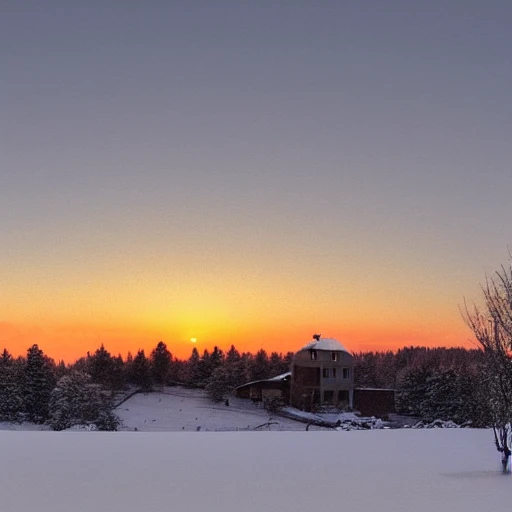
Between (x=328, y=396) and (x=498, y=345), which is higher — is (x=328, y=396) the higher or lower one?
the lower one

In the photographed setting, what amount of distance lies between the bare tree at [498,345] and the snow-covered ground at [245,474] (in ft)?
2.83

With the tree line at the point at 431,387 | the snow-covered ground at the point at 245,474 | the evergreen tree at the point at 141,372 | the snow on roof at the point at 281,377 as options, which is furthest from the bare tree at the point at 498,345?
the evergreen tree at the point at 141,372

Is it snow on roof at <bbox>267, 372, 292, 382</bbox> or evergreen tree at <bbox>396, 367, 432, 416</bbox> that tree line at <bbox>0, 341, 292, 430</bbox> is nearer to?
snow on roof at <bbox>267, 372, 292, 382</bbox>

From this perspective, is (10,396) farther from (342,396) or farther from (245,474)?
(245,474)

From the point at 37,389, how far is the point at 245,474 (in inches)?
641

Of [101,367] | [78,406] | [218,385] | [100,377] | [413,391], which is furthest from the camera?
[218,385]

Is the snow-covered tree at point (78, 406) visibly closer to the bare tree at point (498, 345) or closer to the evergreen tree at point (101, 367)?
the evergreen tree at point (101, 367)

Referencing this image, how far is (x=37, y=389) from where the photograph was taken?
76.5ft

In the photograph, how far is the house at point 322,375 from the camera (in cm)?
2578

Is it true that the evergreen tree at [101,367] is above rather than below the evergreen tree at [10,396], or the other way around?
above

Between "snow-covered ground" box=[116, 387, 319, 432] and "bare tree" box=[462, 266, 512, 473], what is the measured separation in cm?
1456

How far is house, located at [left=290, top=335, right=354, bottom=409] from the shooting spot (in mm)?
25781

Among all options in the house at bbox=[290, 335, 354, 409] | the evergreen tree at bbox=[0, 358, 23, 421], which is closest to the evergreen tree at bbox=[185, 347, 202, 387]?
the house at bbox=[290, 335, 354, 409]

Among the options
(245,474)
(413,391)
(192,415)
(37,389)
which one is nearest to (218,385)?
(192,415)
